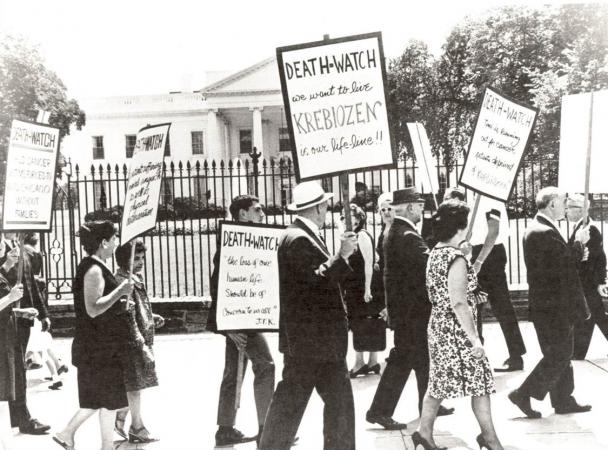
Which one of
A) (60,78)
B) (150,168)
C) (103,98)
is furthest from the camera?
(103,98)

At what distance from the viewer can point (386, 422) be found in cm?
620

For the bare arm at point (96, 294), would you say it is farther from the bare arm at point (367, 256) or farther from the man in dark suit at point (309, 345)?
the bare arm at point (367, 256)

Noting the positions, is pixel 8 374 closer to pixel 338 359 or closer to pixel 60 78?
pixel 338 359

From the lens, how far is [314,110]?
515 cm

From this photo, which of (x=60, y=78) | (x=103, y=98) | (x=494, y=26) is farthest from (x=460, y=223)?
(x=103, y=98)

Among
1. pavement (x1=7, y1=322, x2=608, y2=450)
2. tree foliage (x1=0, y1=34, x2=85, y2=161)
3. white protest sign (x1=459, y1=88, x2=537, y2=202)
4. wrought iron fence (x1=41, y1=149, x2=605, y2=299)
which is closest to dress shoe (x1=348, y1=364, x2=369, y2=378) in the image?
pavement (x1=7, y1=322, x2=608, y2=450)

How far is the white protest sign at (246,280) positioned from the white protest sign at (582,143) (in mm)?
2763

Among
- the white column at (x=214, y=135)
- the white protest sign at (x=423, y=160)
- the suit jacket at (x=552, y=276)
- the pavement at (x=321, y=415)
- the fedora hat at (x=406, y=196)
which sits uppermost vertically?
the white column at (x=214, y=135)

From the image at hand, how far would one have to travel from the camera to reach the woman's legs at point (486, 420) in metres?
5.22

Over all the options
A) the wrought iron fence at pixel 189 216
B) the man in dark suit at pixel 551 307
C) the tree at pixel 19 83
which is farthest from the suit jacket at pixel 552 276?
the tree at pixel 19 83

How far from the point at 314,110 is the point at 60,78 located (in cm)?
4993

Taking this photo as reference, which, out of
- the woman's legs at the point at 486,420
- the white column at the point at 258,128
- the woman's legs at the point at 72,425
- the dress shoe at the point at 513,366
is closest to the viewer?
the woman's legs at the point at 486,420

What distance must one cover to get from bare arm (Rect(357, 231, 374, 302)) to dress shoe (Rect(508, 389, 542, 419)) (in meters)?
2.19

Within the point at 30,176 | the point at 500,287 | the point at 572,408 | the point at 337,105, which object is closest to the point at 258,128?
the point at 500,287
